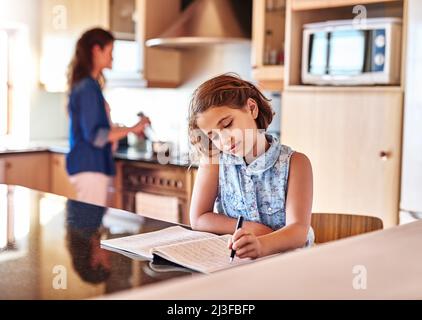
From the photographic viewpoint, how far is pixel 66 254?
1.32 metres

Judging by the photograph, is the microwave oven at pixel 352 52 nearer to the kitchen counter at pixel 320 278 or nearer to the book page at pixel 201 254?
the book page at pixel 201 254

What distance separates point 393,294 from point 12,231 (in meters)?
1.11

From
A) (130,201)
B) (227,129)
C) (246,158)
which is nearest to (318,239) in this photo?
(246,158)

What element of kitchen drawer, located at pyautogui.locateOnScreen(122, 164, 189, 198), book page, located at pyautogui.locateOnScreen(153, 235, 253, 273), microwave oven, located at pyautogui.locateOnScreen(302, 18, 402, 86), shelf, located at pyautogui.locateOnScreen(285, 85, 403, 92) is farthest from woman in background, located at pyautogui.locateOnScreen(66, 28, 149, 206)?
book page, located at pyautogui.locateOnScreen(153, 235, 253, 273)

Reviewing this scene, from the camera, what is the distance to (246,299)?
637 mm

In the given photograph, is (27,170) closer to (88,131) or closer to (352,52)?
(88,131)

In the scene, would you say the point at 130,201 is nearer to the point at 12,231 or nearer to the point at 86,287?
the point at 12,231

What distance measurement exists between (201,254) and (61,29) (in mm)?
3481

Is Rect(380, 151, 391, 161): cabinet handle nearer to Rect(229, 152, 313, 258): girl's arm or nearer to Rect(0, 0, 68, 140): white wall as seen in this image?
Rect(229, 152, 313, 258): girl's arm

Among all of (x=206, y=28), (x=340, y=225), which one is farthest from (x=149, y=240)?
(x=206, y=28)

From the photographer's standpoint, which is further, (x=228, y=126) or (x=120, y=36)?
(x=120, y=36)

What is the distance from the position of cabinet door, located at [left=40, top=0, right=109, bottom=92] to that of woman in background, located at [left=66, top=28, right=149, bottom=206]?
111 cm

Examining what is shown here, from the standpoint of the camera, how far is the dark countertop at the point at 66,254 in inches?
42.6

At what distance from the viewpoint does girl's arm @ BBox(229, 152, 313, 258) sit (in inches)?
47.4
